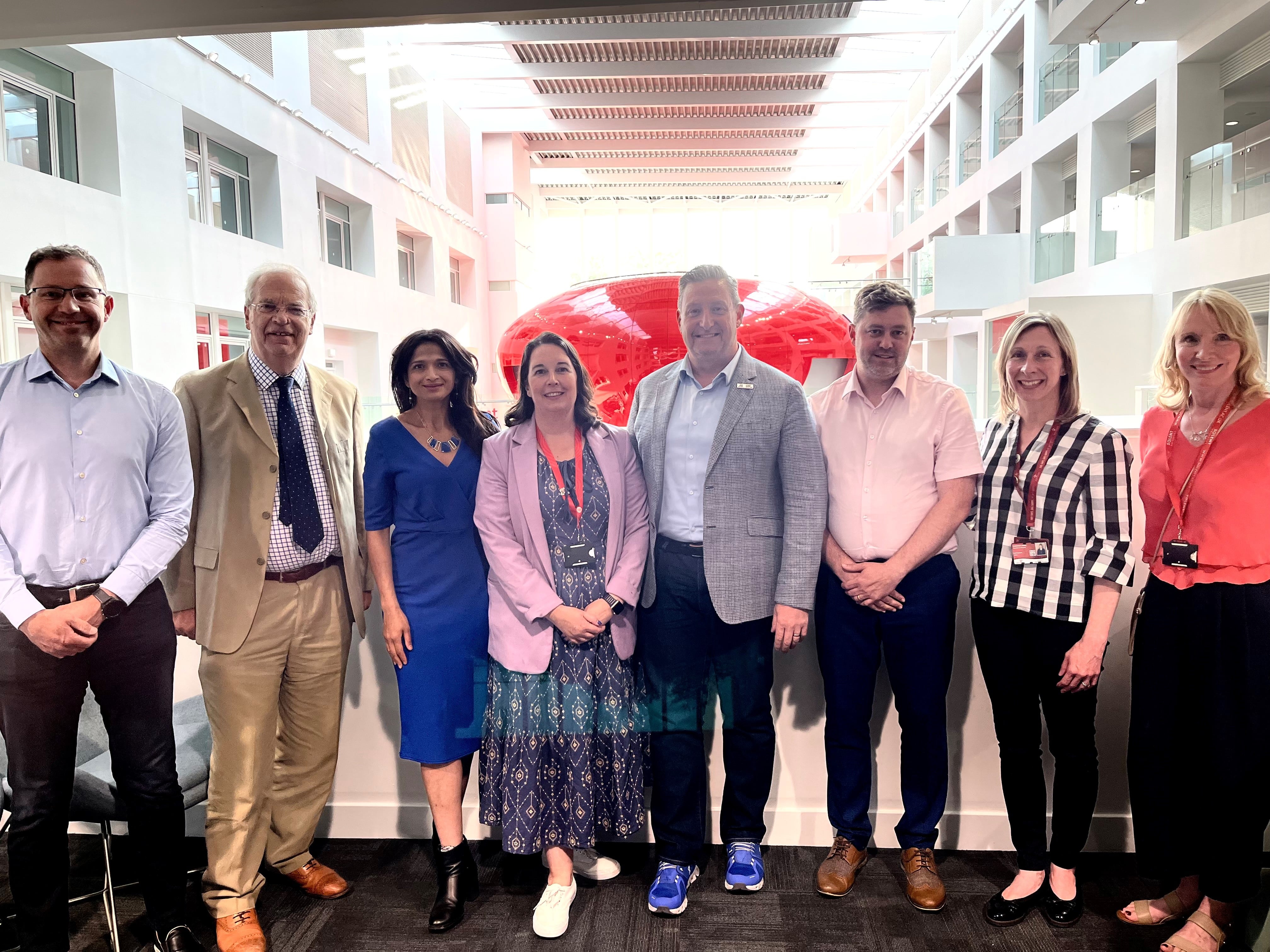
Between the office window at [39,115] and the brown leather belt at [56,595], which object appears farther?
the office window at [39,115]

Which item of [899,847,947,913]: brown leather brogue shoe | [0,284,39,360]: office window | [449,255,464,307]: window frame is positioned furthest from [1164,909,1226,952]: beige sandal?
[449,255,464,307]: window frame

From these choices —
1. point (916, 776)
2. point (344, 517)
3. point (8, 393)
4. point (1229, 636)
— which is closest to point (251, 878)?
point (344, 517)

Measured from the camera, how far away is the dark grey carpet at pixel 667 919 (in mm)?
1683

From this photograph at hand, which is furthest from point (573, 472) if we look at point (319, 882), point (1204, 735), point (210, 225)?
point (210, 225)

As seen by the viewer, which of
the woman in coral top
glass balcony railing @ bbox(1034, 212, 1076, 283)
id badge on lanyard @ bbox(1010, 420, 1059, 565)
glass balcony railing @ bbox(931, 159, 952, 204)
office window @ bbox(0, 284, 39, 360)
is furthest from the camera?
glass balcony railing @ bbox(931, 159, 952, 204)

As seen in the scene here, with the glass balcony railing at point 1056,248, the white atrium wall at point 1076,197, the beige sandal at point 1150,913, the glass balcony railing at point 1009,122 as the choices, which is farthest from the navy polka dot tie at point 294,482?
the glass balcony railing at point 1009,122

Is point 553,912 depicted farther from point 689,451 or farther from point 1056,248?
point 1056,248

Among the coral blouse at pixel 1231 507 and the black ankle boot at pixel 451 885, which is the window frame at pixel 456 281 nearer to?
the black ankle boot at pixel 451 885

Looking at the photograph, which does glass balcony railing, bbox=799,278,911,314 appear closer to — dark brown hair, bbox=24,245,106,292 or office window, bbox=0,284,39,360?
dark brown hair, bbox=24,245,106,292

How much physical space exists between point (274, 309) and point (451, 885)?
1.42 m

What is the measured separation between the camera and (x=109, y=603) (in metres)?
1.42

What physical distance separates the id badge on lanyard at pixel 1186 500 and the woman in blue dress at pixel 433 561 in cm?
150

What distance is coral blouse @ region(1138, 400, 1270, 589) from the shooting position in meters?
1.49

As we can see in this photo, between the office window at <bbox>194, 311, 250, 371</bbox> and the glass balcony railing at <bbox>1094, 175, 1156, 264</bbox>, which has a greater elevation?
the glass balcony railing at <bbox>1094, 175, 1156, 264</bbox>
